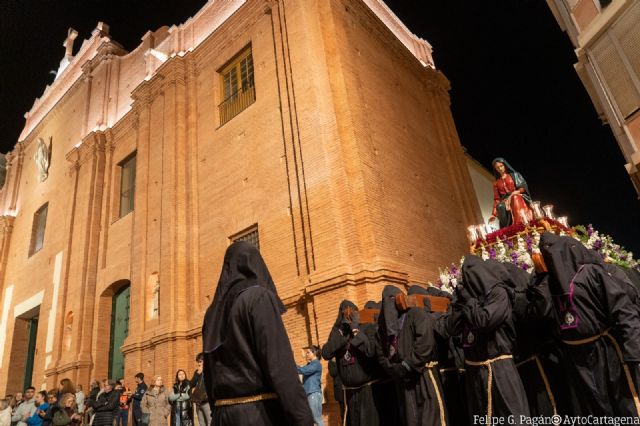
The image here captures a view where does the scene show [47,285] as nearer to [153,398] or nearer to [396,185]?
[153,398]

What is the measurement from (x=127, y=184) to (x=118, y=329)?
18.0 feet

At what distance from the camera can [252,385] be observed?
2713mm

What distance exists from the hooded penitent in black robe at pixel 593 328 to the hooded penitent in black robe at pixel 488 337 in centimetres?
45

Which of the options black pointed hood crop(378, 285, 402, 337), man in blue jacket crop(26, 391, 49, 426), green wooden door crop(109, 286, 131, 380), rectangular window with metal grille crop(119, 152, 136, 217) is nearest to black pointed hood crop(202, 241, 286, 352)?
black pointed hood crop(378, 285, 402, 337)

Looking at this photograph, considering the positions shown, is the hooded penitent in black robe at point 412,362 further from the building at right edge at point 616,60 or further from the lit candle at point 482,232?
the building at right edge at point 616,60

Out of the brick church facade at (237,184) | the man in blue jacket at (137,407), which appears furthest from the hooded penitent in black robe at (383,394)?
the man in blue jacket at (137,407)

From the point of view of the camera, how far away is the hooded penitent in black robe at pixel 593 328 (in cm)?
358

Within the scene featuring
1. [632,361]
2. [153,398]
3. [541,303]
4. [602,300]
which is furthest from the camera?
[153,398]

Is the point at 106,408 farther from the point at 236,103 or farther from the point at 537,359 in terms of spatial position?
the point at 236,103

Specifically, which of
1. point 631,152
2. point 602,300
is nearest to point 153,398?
point 602,300

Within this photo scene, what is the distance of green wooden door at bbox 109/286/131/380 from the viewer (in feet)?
49.3

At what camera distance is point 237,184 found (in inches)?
497

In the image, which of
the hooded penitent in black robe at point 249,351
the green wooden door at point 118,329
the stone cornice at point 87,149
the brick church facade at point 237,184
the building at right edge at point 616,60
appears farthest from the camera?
the stone cornice at point 87,149

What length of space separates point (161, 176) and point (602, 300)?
13345 mm
